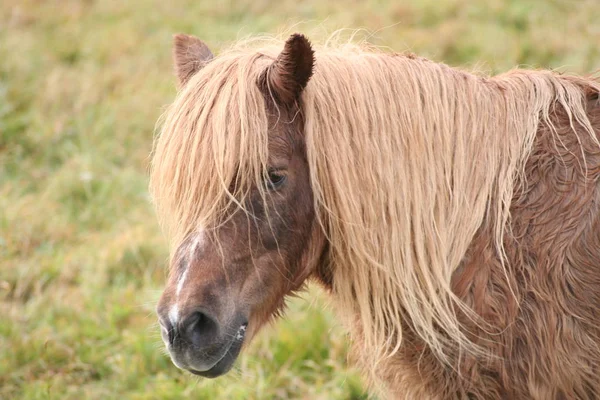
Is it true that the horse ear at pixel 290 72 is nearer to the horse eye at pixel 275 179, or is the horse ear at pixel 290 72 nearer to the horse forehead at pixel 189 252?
the horse eye at pixel 275 179

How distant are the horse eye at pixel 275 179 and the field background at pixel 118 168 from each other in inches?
31.3

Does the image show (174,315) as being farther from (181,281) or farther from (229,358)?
(229,358)

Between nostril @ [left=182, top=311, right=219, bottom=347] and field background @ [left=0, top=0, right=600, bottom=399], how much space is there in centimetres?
68

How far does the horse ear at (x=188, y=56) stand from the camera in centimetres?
285

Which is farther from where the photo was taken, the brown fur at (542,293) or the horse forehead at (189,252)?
the brown fur at (542,293)

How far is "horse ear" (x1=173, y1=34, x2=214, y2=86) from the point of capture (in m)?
2.85

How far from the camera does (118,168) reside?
21.4 feet

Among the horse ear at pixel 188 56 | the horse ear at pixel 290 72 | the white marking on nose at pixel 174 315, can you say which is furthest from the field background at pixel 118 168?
the horse ear at pixel 290 72

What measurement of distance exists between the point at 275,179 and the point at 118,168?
4361 millimetres

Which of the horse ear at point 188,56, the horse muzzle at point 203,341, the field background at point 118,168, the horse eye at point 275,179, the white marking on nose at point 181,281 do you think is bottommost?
the field background at point 118,168

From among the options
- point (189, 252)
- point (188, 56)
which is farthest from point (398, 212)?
point (188, 56)

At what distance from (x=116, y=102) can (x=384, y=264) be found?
17.2 feet

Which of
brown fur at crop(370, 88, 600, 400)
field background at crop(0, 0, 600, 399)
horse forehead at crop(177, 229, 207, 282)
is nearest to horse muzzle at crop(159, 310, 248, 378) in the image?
horse forehead at crop(177, 229, 207, 282)

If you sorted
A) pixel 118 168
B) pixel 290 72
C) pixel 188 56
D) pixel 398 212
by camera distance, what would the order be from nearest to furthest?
1. pixel 290 72
2. pixel 398 212
3. pixel 188 56
4. pixel 118 168
